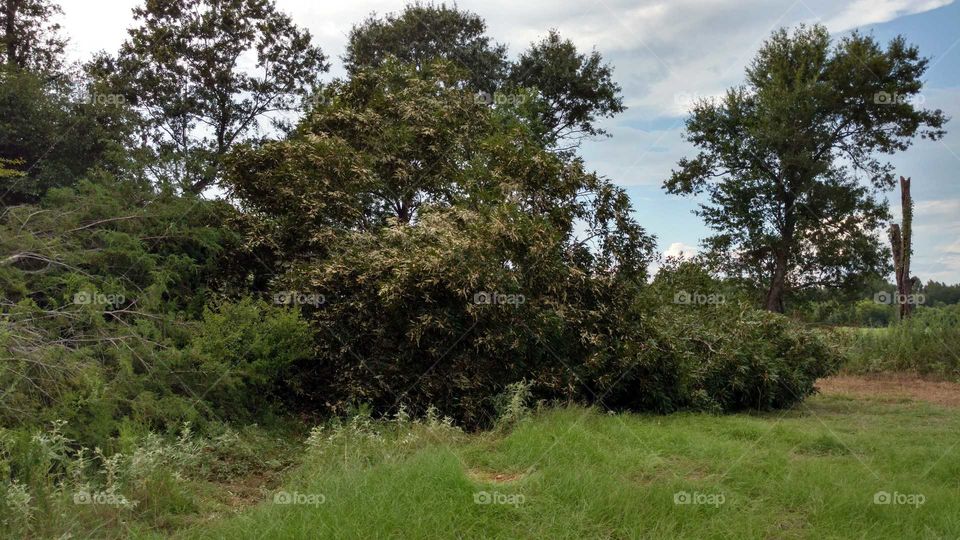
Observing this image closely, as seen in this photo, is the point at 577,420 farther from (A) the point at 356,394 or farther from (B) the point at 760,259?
(B) the point at 760,259

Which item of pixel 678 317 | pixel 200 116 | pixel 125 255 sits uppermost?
pixel 200 116

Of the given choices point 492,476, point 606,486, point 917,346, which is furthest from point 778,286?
point 606,486

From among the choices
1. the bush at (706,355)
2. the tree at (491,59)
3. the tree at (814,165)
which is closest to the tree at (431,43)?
the tree at (491,59)

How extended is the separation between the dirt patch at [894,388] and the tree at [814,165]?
7.08m

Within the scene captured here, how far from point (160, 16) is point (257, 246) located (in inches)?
544

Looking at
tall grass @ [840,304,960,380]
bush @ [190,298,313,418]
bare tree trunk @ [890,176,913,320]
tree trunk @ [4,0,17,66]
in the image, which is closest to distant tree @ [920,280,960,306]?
bare tree trunk @ [890,176,913,320]

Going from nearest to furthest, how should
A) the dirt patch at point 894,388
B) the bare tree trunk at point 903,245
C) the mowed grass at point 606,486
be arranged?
the mowed grass at point 606,486 → the dirt patch at point 894,388 → the bare tree trunk at point 903,245

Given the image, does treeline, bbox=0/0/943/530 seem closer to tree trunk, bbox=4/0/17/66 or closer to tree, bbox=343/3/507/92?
tree trunk, bbox=4/0/17/66

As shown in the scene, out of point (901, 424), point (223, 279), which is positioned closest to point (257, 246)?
point (223, 279)

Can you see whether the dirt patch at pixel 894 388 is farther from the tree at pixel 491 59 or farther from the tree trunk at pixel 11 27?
the tree trunk at pixel 11 27

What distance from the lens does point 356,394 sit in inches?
345

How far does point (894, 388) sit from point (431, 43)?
19.1 metres

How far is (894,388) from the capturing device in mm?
14180

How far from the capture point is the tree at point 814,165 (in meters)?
22.8
